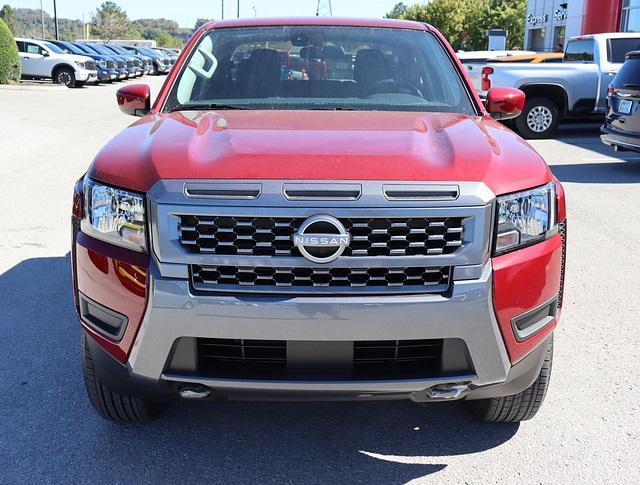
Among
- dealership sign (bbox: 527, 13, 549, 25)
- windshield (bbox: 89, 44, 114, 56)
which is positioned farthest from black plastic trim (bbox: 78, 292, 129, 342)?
dealership sign (bbox: 527, 13, 549, 25)

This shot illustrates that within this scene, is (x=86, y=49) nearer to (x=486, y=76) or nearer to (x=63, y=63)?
(x=63, y=63)

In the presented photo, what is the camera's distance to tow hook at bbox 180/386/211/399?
260 cm

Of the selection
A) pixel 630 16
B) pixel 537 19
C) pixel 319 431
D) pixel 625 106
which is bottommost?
pixel 319 431

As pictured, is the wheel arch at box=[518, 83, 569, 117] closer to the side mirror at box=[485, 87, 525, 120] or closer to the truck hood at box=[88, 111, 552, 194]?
the side mirror at box=[485, 87, 525, 120]

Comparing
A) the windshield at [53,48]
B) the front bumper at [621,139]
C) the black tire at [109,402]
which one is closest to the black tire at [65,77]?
the windshield at [53,48]

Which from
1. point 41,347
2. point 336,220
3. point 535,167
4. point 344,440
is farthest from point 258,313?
point 41,347

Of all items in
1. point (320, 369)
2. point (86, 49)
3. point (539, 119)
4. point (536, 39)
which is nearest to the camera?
point (320, 369)

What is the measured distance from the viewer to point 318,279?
2516 millimetres

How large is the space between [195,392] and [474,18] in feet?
202

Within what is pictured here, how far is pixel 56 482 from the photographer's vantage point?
2828 millimetres

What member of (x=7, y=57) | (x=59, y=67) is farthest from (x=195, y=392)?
(x=59, y=67)

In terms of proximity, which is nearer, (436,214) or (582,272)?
(436,214)

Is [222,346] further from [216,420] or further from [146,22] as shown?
[146,22]

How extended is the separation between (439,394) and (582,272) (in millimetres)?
3386
